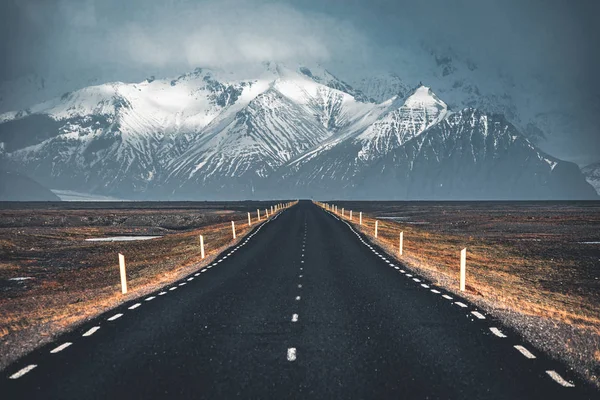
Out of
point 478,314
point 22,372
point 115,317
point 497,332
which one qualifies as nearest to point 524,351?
point 497,332

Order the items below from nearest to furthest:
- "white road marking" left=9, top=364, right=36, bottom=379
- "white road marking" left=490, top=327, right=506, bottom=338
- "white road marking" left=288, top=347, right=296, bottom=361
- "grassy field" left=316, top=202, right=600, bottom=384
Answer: "white road marking" left=9, top=364, right=36, bottom=379
"white road marking" left=288, top=347, right=296, bottom=361
"white road marking" left=490, top=327, right=506, bottom=338
"grassy field" left=316, top=202, right=600, bottom=384

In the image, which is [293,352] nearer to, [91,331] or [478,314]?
[91,331]

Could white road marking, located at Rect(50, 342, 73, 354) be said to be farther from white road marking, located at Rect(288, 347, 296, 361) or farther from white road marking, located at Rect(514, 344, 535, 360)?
white road marking, located at Rect(514, 344, 535, 360)

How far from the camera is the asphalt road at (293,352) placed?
8.52m

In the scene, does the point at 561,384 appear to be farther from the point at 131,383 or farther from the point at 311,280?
the point at 311,280

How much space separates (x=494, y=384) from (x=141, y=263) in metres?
30.2

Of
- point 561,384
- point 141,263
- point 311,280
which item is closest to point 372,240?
point 141,263

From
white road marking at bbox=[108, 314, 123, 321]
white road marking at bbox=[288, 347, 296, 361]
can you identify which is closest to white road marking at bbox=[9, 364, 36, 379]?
white road marking at bbox=[108, 314, 123, 321]

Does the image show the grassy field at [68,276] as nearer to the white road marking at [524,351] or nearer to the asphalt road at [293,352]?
the asphalt road at [293,352]

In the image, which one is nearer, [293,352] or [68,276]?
[293,352]

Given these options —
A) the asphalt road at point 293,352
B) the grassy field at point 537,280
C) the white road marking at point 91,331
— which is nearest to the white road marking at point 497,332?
the asphalt road at point 293,352

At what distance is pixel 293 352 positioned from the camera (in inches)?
418

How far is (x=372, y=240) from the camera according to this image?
4056cm

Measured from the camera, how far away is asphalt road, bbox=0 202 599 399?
852cm
